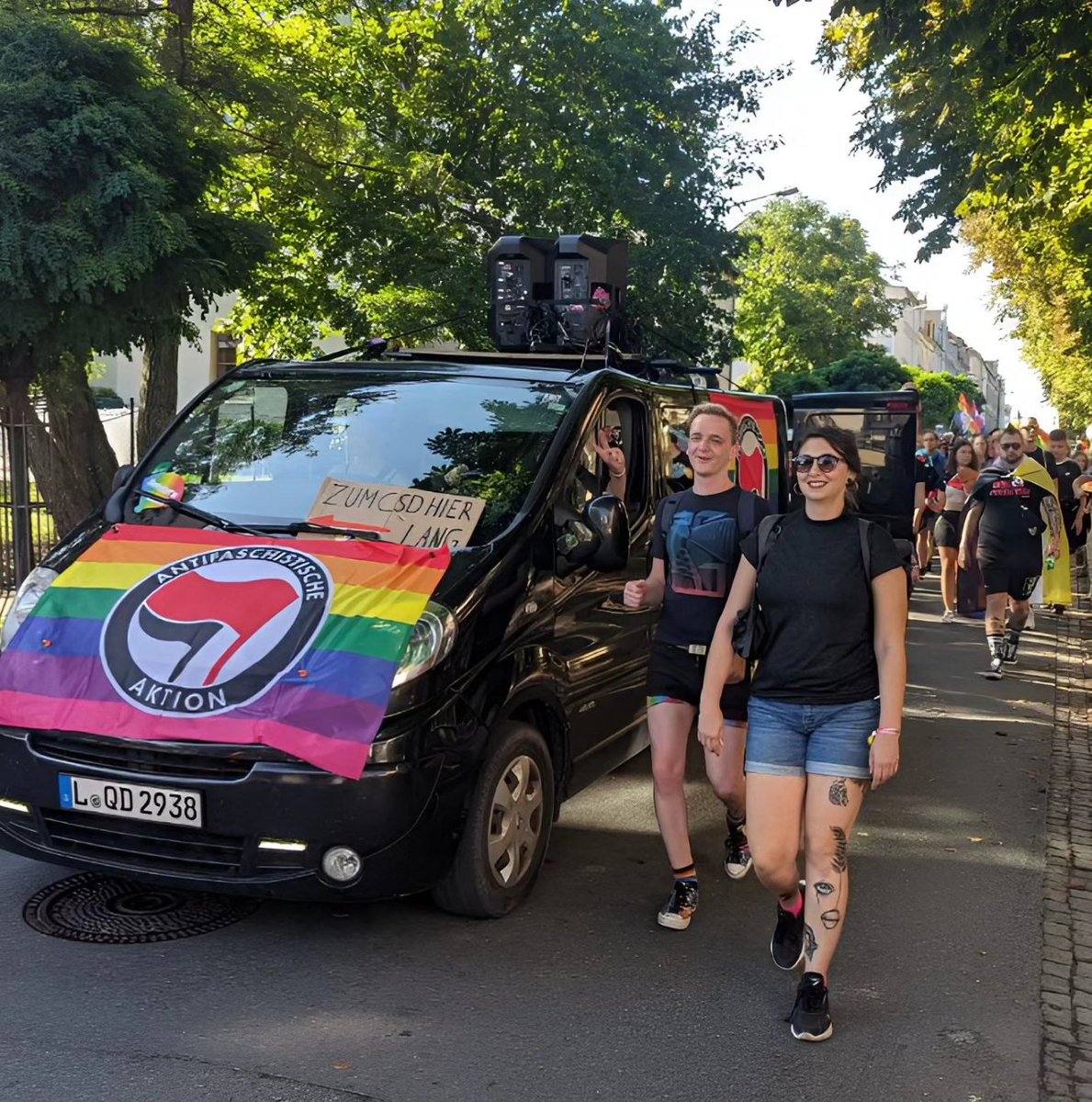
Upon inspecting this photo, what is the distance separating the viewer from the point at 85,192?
9227 mm

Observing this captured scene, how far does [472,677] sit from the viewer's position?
4.32m

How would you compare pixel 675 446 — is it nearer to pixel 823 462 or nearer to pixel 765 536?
pixel 765 536

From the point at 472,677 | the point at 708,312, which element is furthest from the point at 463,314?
the point at 472,677

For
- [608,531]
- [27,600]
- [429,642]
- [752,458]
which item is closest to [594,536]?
[608,531]

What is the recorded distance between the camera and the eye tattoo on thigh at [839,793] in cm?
379

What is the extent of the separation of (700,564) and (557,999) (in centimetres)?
156

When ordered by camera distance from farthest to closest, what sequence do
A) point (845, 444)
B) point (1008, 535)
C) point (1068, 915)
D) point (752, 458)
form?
point (1008, 535), point (752, 458), point (1068, 915), point (845, 444)

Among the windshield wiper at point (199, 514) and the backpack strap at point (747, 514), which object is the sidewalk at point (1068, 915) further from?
the windshield wiper at point (199, 514)

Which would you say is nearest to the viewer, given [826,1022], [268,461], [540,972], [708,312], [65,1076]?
[65,1076]

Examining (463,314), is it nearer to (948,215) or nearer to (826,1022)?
(948,215)

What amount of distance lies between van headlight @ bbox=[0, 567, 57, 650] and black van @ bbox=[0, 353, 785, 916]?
14mm

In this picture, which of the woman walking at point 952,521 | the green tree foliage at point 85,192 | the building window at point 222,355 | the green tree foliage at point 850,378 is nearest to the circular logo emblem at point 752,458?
the green tree foliage at point 85,192

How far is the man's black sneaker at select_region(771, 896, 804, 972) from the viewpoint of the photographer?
14.0ft

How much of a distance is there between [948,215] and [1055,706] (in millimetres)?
10101
